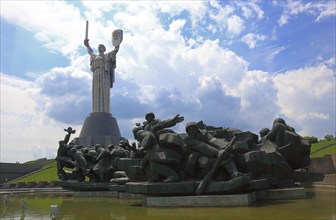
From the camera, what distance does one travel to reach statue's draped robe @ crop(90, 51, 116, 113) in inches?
1630

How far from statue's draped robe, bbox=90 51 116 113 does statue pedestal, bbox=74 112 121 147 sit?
4.10 feet

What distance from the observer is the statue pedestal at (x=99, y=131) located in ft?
122

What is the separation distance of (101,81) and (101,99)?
229 centimetres

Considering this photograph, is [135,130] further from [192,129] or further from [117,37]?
[117,37]

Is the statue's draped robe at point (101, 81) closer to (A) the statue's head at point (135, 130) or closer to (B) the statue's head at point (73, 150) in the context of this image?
(B) the statue's head at point (73, 150)

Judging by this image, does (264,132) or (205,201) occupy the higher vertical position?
(264,132)

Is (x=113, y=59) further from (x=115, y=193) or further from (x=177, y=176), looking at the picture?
(x=177, y=176)

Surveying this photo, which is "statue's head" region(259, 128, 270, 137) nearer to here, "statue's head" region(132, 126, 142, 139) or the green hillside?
"statue's head" region(132, 126, 142, 139)

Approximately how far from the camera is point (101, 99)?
136 feet

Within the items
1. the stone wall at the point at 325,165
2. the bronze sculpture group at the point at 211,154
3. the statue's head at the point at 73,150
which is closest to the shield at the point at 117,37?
the statue's head at the point at 73,150

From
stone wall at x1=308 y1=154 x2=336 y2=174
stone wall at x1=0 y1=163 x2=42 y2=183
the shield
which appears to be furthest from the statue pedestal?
stone wall at x1=308 y1=154 x2=336 y2=174

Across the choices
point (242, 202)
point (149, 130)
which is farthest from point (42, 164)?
point (242, 202)

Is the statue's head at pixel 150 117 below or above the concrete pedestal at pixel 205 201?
above

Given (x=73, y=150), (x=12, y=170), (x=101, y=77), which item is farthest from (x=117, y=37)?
(x=73, y=150)
